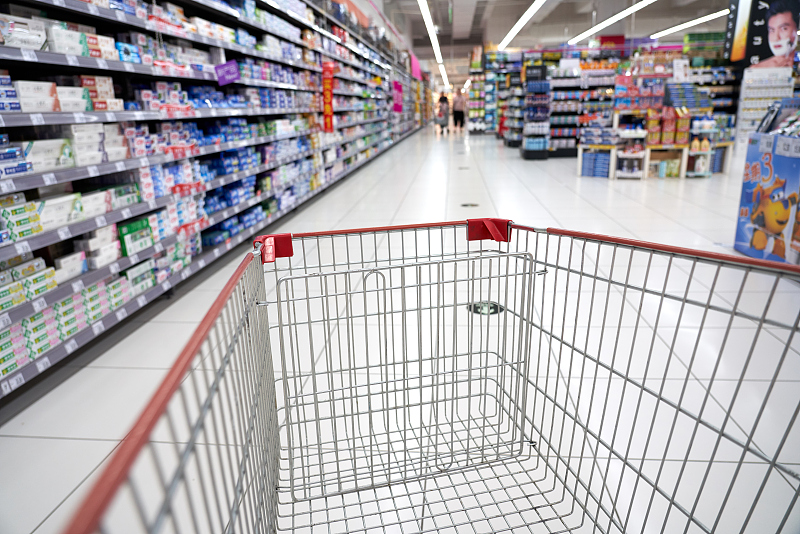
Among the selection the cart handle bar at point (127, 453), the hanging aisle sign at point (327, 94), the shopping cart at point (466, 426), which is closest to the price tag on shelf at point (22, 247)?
the shopping cart at point (466, 426)

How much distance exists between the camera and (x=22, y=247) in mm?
2207

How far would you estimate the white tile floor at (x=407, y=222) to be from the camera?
5.99ft

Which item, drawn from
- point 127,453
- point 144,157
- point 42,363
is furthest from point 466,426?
point 144,157

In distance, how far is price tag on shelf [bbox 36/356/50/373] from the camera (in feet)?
7.43

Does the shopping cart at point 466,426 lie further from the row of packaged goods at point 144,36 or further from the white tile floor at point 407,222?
the row of packaged goods at point 144,36

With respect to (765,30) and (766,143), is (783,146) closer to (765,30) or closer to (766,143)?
(766,143)

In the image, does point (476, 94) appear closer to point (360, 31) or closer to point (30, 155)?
point (360, 31)

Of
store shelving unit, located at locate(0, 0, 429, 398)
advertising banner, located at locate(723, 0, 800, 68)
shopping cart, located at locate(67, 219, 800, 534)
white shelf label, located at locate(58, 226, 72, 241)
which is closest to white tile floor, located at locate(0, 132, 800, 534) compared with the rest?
shopping cart, located at locate(67, 219, 800, 534)

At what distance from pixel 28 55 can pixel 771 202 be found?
4.64 m

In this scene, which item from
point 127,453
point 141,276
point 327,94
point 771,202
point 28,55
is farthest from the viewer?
point 327,94

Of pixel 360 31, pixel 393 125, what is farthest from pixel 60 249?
pixel 393 125

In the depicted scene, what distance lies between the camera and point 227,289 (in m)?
0.94

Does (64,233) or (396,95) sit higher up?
(396,95)

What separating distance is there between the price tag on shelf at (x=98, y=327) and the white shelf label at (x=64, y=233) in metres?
0.49
